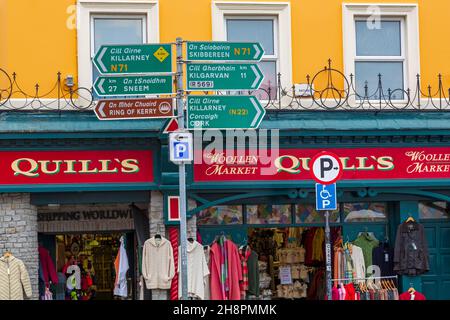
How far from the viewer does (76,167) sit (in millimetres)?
16031

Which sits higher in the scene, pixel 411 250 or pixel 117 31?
pixel 117 31

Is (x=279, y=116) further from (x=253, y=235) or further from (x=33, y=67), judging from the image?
(x=33, y=67)

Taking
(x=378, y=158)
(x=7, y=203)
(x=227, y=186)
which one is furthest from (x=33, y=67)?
(x=378, y=158)

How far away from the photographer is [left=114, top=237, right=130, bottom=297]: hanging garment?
16.8 metres

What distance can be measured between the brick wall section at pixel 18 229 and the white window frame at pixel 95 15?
229cm

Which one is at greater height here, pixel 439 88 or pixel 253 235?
pixel 439 88

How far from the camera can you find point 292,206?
1755cm

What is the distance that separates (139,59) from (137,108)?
27.8 inches

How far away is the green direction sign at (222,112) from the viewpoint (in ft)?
43.9

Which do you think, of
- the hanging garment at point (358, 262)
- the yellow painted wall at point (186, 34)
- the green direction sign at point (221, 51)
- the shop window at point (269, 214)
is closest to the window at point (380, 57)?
the yellow painted wall at point (186, 34)

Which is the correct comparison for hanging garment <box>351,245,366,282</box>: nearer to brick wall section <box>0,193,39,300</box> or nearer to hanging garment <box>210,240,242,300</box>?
hanging garment <box>210,240,242,300</box>

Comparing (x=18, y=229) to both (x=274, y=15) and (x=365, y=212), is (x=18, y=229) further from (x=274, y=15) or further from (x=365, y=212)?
(x=365, y=212)

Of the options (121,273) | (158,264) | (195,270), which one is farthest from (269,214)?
(121,273)
